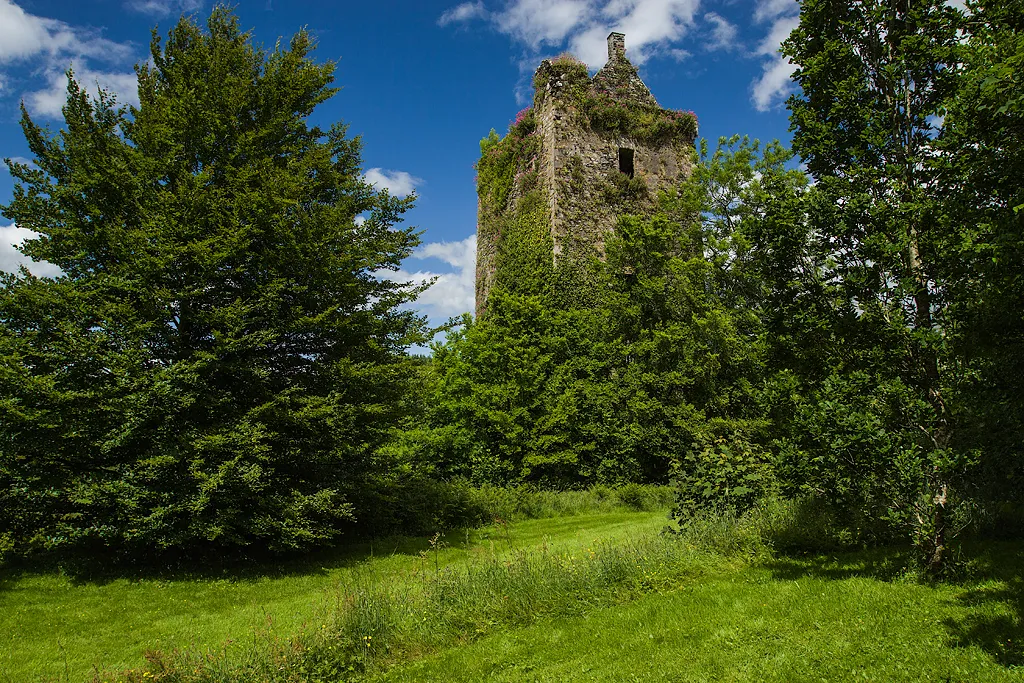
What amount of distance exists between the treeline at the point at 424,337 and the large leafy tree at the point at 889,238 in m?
0.03

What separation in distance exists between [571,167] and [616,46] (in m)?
5.59

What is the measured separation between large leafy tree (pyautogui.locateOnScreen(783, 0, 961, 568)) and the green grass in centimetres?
522

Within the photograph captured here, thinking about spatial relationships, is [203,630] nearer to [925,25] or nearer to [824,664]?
[824,664]

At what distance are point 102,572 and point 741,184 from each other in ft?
64.9

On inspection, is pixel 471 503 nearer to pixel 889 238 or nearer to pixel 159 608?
pixel 159 608

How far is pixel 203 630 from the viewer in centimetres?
745

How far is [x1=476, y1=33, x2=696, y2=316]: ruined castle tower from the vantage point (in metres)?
20.0

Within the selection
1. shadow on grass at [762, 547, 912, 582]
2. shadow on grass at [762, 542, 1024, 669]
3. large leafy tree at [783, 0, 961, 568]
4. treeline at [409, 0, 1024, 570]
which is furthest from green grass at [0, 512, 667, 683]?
large leafy tree at [783, 0, 961, 568]

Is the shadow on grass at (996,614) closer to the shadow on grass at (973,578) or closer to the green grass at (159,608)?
the shadow on grass at (973,578)

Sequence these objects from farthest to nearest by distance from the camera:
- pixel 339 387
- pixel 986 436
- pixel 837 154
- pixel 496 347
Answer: pixel 496 347
pixel 339 387
pixel 837 154
pixel 986 436

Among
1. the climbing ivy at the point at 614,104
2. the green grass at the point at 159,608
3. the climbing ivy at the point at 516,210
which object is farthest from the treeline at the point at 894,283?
the climbing ivy at the point at 614,104

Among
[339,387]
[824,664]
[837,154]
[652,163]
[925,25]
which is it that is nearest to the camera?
[824,664]

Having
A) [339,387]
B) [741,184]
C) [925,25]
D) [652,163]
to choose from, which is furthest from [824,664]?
[652,163]

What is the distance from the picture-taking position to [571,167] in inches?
804
